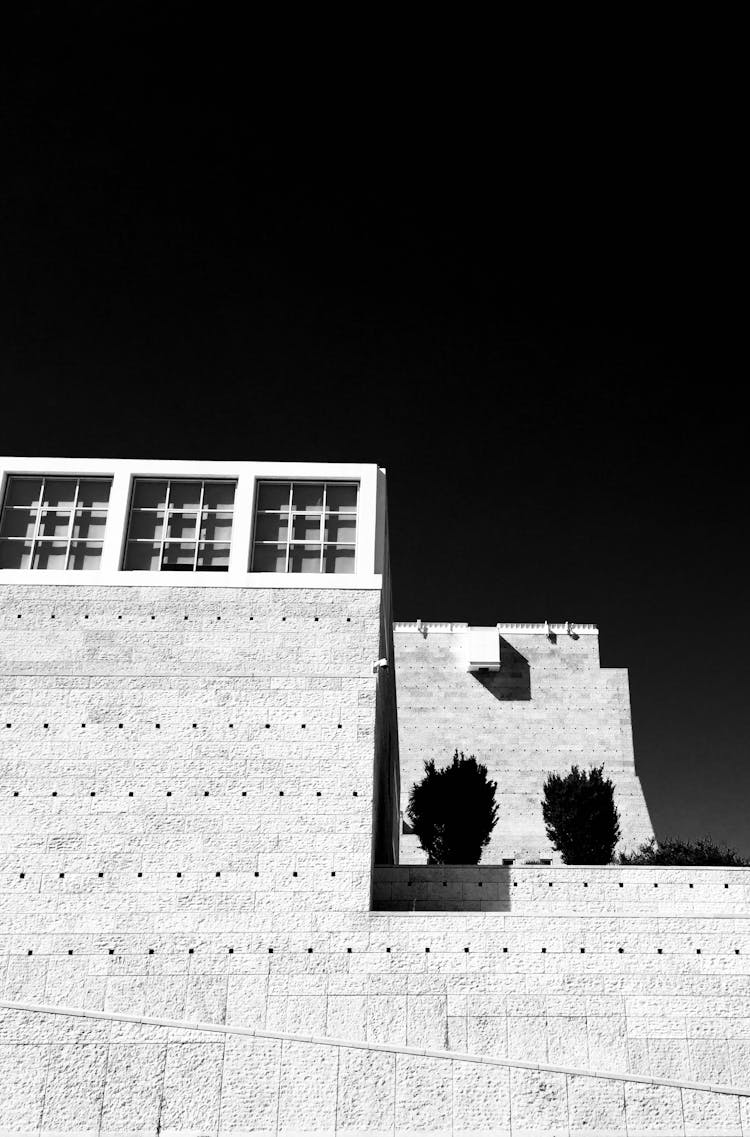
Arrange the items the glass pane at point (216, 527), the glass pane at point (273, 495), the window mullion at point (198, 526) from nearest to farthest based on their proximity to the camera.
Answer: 1. the window mullion at point (198, 526)
2. the glass pane at point (216, 527)
3. the glass pane at point (273, 495)

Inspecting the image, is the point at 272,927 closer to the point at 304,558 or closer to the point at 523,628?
the point at 304,558

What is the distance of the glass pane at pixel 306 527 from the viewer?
2541cm

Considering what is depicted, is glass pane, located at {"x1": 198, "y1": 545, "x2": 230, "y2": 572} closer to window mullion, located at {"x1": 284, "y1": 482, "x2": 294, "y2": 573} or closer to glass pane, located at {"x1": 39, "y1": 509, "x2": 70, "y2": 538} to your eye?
window mullion, located at {"x1": 284, "y1": 482, "x2": 294, "y2": 573}

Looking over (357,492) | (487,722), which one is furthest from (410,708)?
(357,492)

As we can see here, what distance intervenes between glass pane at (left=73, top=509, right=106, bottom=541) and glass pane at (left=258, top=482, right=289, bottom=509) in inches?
115

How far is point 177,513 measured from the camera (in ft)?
83.9

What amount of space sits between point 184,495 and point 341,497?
4226mm

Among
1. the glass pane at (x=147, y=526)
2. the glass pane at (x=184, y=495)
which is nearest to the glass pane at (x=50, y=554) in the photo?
the glass pane at (x=147, y=526)

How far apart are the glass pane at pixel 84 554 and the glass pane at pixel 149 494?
153 centimetres

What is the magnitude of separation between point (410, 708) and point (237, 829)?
35.9 m

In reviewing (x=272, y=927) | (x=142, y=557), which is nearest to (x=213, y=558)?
(x=142, y=557)

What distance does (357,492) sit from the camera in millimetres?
25828

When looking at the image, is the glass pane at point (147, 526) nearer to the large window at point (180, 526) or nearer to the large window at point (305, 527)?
the large window at point (180, 526)

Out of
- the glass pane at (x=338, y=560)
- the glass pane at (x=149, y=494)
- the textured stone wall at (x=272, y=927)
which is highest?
the glass pane at (x=149, y=494)
